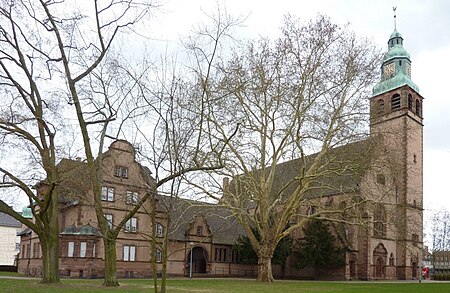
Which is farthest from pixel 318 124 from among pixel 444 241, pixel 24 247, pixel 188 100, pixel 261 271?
pixel 444 241

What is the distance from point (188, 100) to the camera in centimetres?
2048

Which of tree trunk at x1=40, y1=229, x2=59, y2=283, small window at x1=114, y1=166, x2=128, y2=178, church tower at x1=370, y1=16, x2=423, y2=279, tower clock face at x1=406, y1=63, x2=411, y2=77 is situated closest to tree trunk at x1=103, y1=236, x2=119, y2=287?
tree trunk at x1=40, y1=229, x2=59, y2=283

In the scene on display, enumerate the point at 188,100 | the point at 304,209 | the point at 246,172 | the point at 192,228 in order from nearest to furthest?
1. the point at 188,100
2. the point at 246,172
3. the point at 192,228
4. the point at 304,209

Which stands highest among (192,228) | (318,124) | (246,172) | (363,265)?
(318,124)

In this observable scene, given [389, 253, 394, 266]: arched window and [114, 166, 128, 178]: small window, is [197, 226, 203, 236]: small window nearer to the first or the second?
[114, 166, 128, 178]: small window

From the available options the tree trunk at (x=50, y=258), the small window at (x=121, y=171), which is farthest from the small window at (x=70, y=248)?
the tree trunk at (x=50, y=258)

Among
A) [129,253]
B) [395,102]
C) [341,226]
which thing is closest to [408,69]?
[395,102]

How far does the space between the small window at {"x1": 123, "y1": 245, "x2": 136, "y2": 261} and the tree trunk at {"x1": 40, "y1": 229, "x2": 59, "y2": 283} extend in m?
16.5

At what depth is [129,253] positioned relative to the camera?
4312cm

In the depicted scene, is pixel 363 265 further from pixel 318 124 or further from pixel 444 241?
pixel 444 241

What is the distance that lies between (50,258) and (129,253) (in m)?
17.3

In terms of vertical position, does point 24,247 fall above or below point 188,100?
below

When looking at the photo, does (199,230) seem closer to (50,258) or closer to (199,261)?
(199,261)

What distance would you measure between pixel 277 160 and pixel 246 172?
2.23 m
